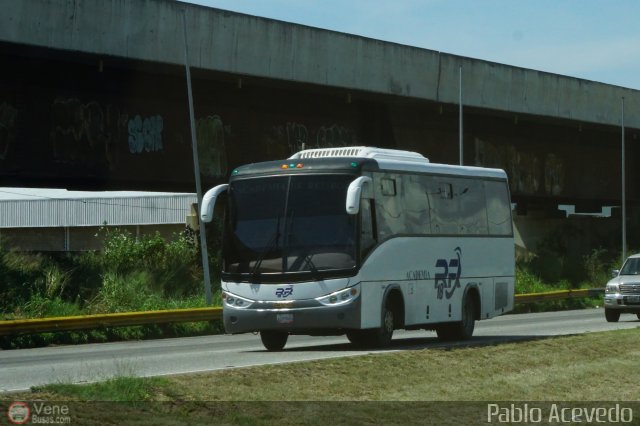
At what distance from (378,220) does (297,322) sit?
2284 mm

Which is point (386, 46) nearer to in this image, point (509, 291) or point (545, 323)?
point (545, 323)

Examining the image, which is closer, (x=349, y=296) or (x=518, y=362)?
(x=518, y=362)

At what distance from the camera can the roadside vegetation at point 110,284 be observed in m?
28.9

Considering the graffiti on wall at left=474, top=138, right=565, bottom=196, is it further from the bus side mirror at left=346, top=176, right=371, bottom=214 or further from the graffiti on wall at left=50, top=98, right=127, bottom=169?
the bus side mirror at left=346, top=176, right=371, bottom=214

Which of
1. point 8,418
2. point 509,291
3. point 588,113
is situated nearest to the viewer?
point 8,418

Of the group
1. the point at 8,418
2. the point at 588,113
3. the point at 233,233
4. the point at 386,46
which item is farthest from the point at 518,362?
the point at 588,113

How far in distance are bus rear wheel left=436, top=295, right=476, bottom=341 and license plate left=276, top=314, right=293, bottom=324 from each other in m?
4.66

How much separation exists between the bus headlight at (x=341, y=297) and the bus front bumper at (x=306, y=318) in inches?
2.1

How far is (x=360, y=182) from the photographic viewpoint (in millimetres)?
20391

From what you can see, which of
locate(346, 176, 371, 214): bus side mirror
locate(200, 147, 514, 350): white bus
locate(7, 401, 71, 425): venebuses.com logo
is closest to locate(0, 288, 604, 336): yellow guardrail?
locate(200, 147, 514, 350): white bus

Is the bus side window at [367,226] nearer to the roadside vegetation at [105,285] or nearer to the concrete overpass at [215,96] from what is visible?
the roadside vegetation at [105,285]

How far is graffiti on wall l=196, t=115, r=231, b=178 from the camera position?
119 ft

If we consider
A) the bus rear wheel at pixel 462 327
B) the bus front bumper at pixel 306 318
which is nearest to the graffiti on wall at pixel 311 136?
the bus rear wheel at pixel 462 327

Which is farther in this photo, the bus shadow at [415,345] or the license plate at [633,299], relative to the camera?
the license plate at [633,299]
